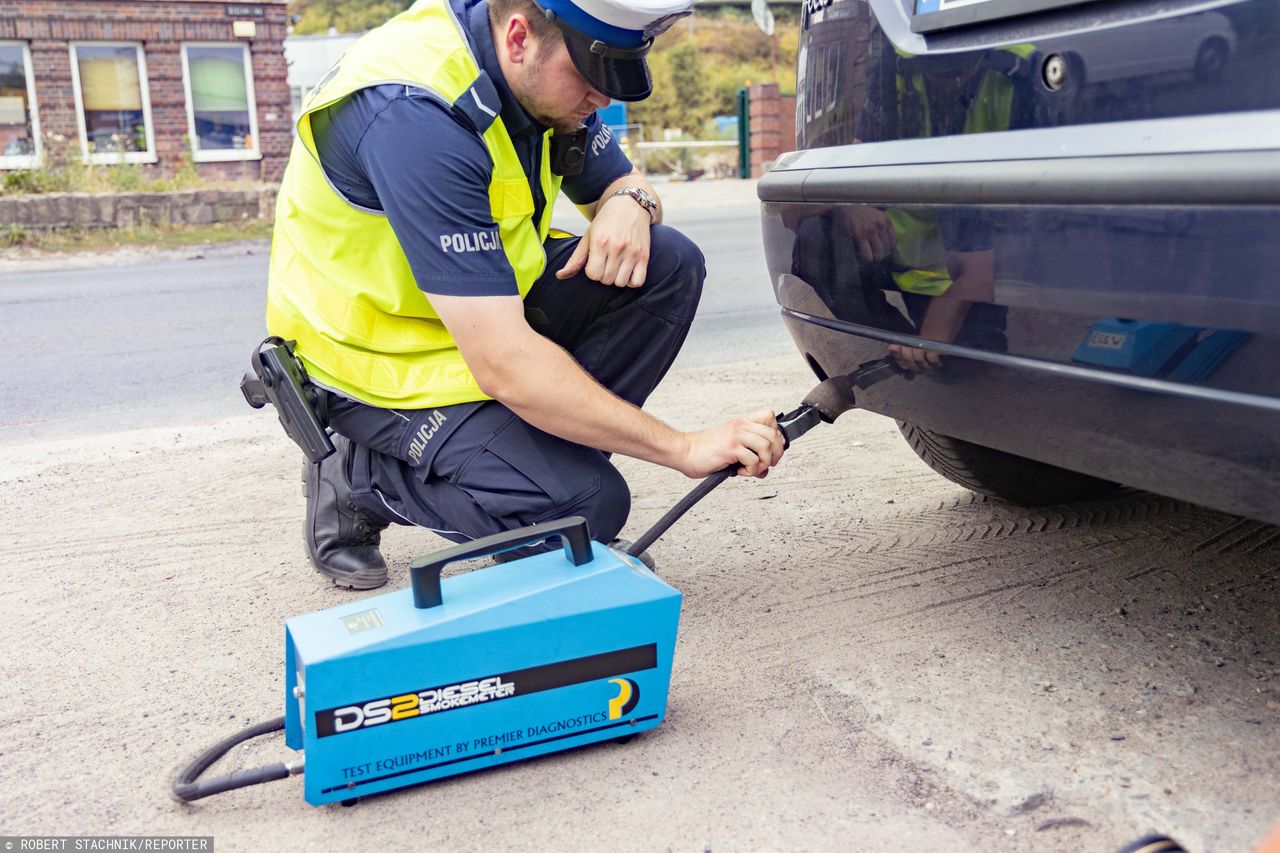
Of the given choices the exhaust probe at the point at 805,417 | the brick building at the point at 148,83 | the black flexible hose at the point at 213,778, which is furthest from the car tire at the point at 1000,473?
the brick building at the point at 148,83

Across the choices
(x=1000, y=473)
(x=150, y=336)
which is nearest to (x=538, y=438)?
(x=1000, y=473)

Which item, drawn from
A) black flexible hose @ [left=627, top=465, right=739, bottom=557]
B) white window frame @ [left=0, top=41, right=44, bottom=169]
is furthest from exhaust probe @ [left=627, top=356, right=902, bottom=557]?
white window frame @ [left=0, top=41, right=44, bottom=169]

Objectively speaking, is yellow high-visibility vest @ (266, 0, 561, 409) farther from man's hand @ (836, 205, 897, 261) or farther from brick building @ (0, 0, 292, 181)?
brick building @ (0, 0, 292, 181)

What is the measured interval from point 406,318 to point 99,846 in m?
1.08

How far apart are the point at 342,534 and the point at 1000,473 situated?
144 centimetres

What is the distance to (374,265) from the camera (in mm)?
2227

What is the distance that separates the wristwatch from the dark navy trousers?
0.04 m

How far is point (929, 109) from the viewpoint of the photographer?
1.78 metres

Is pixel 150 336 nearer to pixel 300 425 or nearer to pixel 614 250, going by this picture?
pixel 300 425

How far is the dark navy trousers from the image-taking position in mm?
2225

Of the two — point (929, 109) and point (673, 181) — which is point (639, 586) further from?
point (673, 181)

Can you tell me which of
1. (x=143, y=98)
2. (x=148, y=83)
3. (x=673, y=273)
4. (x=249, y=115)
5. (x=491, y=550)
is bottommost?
(x=491, y=550)

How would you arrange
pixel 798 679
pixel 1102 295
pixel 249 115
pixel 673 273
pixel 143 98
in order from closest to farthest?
1. pixel 1102 295
2. pixel 798 679
3. pixel 673 273
4. pixel 143 98
5. pixel 249 115

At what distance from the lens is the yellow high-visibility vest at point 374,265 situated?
2.15 m
